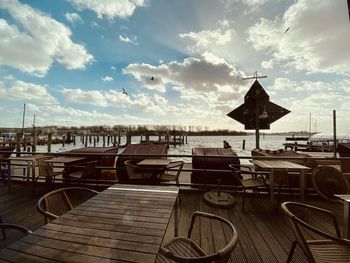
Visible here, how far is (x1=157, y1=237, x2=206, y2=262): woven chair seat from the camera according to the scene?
166 cm

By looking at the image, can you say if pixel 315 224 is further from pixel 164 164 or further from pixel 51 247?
pixel 51 247

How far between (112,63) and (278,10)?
31.2 feet

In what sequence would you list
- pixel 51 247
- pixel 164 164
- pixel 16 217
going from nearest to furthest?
pixel 51 247 → pixel 16 217 → pixel 164 164

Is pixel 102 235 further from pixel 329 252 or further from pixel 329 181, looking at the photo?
pixel 329 181

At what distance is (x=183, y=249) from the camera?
1746mm

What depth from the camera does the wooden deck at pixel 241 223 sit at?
264 centimetres

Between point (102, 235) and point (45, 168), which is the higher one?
point (102, 235)

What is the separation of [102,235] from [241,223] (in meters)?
2.84

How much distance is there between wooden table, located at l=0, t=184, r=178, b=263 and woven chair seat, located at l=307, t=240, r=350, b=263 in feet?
4.29

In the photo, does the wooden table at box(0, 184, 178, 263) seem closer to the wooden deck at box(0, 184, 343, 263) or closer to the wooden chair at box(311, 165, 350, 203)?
→ the wooden deck at box(0, 184, 343, 263)

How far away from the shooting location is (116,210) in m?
1.83

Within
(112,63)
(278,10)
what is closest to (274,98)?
(278,10)

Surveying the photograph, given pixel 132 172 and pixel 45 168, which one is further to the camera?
pixel 45 168

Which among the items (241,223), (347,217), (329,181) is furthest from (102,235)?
(329,181)
